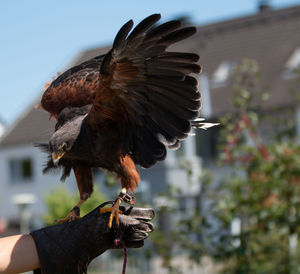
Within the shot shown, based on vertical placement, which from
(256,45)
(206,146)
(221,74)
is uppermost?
(256,45)

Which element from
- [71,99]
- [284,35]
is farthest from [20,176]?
[71,99]

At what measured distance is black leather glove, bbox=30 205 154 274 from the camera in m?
2.30

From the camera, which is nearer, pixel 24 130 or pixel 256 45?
pixel 256 45

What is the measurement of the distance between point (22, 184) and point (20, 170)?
703mm

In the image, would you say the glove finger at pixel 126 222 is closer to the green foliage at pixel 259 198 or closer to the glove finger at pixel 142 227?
the glove finger at pixel 142 227

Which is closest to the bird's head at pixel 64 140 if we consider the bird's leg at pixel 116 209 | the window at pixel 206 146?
the bird's leg at pixel 116 209

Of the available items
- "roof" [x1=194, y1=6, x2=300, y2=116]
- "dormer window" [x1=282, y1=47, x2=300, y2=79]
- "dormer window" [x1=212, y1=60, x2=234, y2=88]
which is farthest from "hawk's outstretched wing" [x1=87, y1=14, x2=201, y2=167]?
"dormer window" [x1=212, y1=60, x2=234, y2=88]

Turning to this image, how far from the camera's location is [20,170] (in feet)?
70.8

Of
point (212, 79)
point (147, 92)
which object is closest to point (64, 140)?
point (147, 92)

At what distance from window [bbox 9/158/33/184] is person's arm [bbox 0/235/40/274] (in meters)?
19.6

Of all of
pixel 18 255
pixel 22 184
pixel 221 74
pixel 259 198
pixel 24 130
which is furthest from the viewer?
pixel 24 130

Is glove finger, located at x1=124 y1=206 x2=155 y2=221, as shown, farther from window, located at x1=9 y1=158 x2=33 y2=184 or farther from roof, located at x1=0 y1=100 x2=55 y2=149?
window, located at x1=9 y1=158 x2=33 y2=184

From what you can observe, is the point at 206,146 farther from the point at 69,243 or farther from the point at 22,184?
the point at 69,243

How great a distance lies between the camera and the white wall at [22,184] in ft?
67.5
